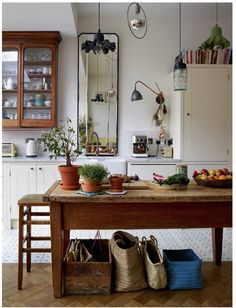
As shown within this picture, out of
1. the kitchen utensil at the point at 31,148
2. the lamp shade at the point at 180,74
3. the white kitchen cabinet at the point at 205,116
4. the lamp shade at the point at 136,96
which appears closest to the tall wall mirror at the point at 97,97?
the lamp shade at the point at 136,96

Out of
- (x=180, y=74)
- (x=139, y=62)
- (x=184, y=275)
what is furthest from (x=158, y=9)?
(x=184, y=275)

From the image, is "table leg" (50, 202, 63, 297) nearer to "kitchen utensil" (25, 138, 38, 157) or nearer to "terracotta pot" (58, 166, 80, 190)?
"terracotta pot" (58, 166, 80, 190)

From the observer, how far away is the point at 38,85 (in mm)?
4633

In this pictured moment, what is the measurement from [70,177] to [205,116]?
270 centimetres

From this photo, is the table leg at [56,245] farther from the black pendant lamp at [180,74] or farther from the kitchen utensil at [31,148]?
the kitchen utensil at [31,148]

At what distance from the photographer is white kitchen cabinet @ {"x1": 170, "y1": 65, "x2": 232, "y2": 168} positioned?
14.6 ft

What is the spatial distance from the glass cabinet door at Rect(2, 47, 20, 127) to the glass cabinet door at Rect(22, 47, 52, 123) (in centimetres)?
11

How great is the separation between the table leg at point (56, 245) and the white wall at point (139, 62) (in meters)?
2.82

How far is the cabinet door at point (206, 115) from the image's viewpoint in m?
4.45

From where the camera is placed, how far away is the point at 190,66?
14.5ft

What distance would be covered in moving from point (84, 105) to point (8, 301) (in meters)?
3.18

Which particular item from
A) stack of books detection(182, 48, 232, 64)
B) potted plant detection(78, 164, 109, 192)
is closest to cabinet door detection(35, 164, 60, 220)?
potted plant detection(78, 164, 109, 192)

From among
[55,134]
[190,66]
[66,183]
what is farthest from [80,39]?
[66,183]

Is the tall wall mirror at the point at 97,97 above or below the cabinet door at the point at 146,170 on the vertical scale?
above
